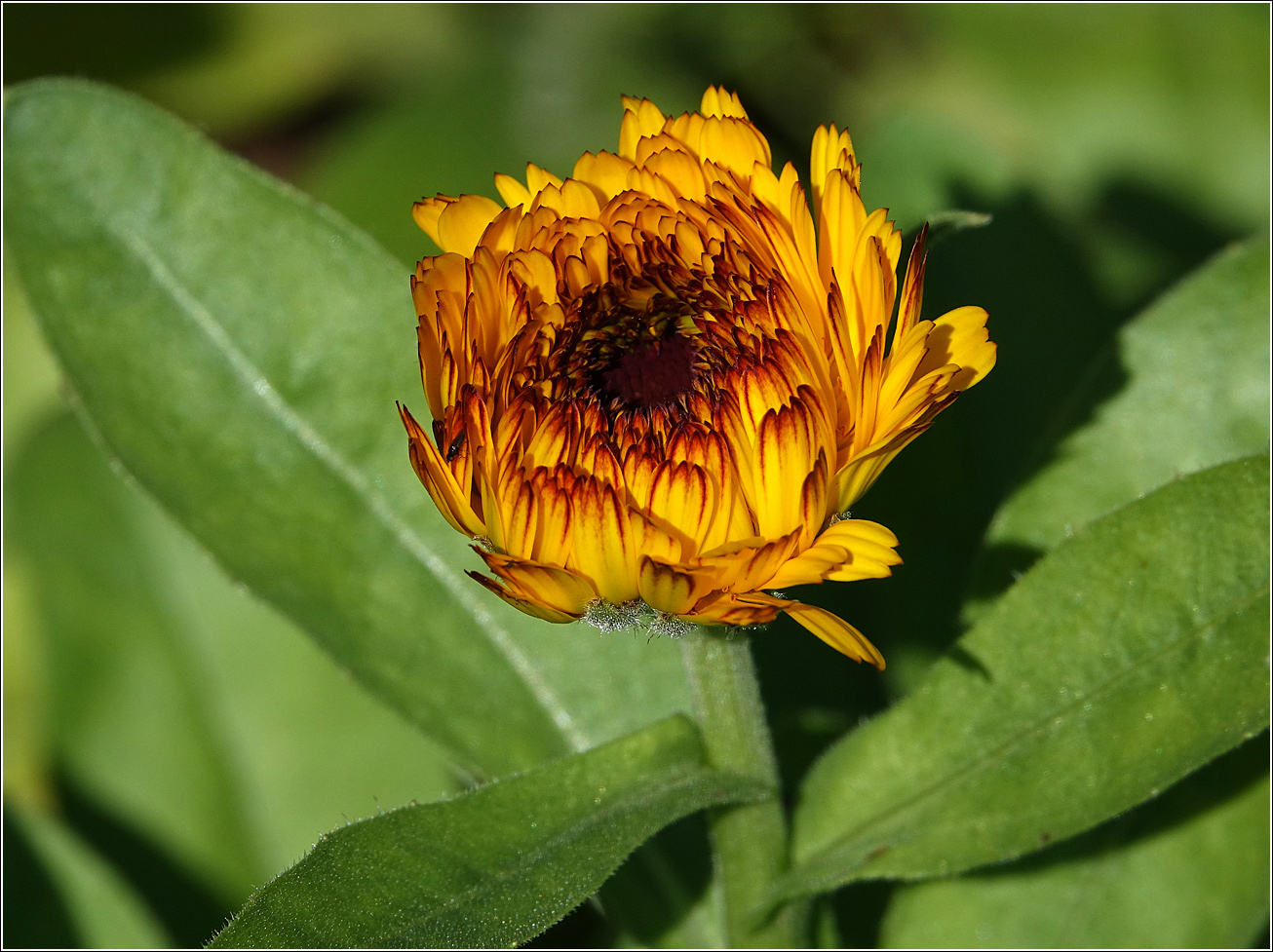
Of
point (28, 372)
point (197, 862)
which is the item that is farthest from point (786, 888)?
point (28, 372)

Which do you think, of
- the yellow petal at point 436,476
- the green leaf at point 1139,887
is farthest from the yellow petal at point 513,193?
the green leaf at point 1139,887

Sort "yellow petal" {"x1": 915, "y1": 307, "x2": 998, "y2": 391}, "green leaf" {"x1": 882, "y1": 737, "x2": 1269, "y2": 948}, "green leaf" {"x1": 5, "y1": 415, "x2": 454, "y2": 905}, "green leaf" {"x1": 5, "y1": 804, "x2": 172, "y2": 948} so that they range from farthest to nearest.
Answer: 1. "green leaf" {"x1": 5, "y1": 415, "x2": 454, "y2": 905}
2. "green leaf" {"x1": 5, "y1": 804, "x2": 172, "y2": 948}
3. "green leaf" {"x1": 882, "y1": 737, "x2": 1269, "y2": 948}
4. "yellow petal" {"x1": 915, "y1": 307, "x2": 998, "y2": 391}

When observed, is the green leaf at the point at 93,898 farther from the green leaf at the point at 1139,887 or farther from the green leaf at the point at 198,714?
the green leaf at the point at 1139,887

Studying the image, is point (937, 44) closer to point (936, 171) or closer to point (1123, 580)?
point (936, 171)

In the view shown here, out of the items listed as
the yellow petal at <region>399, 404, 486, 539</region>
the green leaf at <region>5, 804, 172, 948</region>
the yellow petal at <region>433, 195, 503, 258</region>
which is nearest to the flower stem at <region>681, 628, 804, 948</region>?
the yellow petal at <region>399, 404, 486, 539</region>

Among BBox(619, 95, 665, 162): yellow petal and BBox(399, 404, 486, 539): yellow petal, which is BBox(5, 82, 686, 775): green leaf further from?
BBox(399, 404, 486, 539): yellow petal

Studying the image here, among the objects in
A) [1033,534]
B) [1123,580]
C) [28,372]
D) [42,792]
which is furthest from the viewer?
[28,372]
